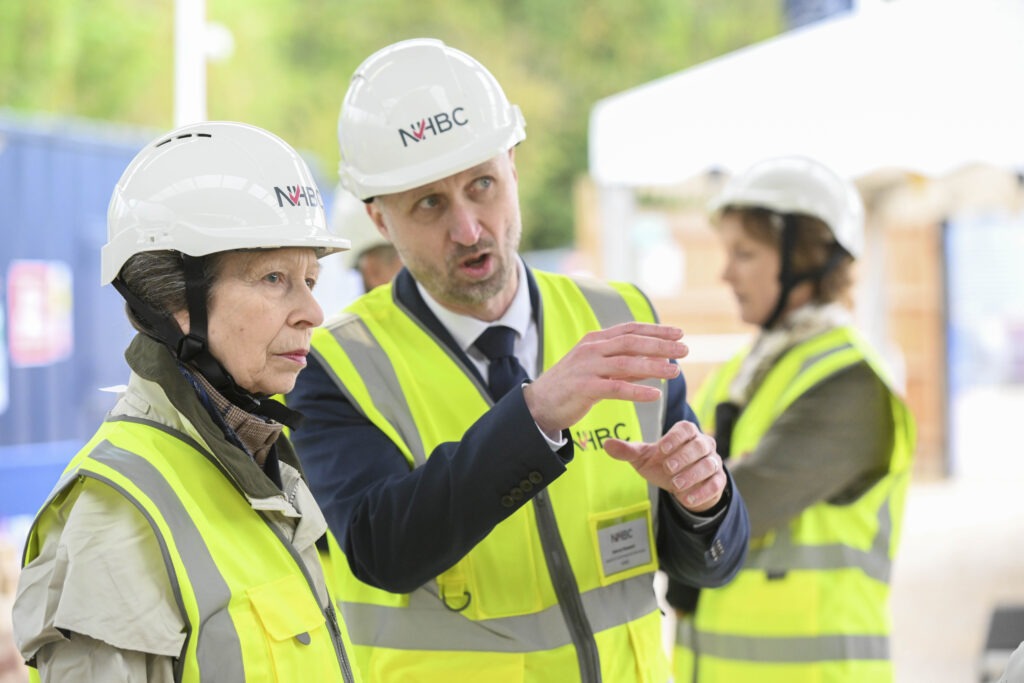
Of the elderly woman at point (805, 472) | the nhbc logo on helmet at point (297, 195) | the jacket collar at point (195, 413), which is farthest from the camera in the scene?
the elderly woman at point (805, 472)

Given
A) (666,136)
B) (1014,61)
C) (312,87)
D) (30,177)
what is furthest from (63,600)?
(312,87)

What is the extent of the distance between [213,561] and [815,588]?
204cm

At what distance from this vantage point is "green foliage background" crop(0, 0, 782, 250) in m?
22.2

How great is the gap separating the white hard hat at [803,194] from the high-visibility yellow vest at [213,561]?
2.19 m

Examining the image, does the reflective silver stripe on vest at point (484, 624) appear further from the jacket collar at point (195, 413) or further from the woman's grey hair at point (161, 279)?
the woman's grey hair at point (161, 279)

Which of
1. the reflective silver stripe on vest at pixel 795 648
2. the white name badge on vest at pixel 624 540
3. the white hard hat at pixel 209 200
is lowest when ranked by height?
the reflective silver stripe on vest at pixel 795 648

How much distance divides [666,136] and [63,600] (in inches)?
156

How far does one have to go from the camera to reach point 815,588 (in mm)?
3416

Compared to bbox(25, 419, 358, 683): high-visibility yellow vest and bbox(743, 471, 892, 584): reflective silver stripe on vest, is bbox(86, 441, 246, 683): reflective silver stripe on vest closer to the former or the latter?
bbox(25, 419, 358, 683): high-visibility yellow vest

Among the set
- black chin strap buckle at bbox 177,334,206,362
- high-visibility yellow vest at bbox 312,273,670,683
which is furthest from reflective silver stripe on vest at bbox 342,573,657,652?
black chin strap buckle at bbox 177,334,206,362

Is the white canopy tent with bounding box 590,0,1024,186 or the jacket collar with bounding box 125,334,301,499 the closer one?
the jacket collar with bounding box 125,334,301,499

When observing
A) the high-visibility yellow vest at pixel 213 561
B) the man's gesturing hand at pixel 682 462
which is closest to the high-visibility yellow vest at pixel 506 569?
the man's gesturing hand at pixel 682 462

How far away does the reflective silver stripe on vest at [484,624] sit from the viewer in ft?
7.89

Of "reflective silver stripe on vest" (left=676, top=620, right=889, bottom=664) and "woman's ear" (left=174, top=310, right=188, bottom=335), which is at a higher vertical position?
"woman's ear" (left=174, top=310, right=188, bottom=335)
